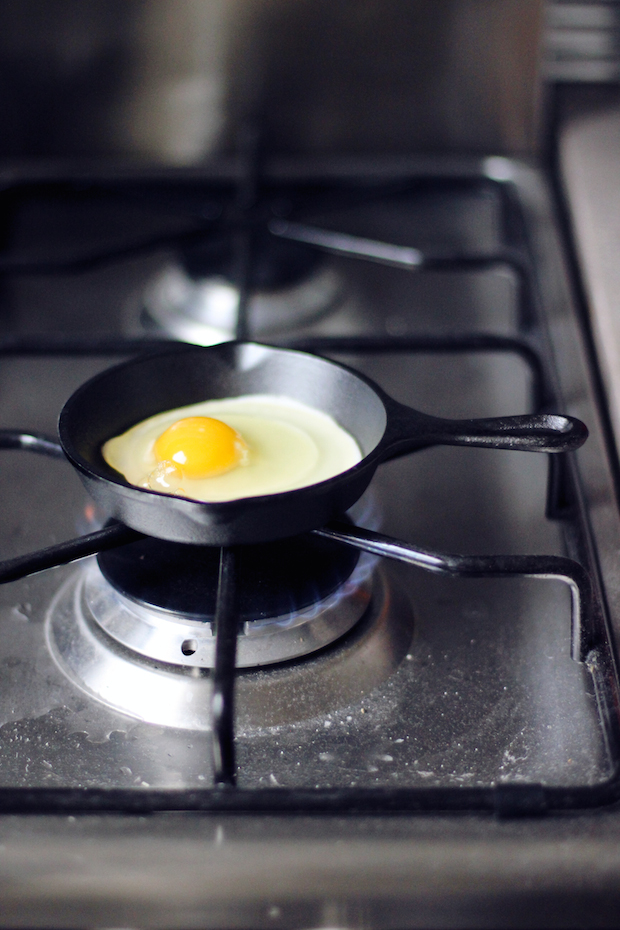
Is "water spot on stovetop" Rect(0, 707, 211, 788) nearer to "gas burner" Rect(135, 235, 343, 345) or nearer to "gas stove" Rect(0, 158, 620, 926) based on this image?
"gas stove" Rect(0, 158, 620, 926)

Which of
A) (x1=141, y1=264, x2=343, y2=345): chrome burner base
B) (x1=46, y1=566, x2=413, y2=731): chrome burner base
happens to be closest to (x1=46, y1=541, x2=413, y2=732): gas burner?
(x1=46, y1=566, x2=413, y2=731): chrome burner base

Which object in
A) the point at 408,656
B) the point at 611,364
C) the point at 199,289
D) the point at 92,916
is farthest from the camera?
the point at 199,289

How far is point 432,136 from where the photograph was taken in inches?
36.4

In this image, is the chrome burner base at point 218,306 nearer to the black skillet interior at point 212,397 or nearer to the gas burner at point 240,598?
the black skillet interior at point 212,397

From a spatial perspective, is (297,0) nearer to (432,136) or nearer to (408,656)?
(432,136)

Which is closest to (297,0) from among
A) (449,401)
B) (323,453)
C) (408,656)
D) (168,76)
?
(168,76)

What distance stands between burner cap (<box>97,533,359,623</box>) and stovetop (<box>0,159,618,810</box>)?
0.09 feet

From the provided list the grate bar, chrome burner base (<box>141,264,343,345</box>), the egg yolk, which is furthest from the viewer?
chrome burner base (<box>141,264,343,345</box>)

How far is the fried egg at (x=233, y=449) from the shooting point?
1.54 ft

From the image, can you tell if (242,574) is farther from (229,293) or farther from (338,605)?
(229,293)

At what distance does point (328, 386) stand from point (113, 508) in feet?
0.52

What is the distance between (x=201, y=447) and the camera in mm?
469

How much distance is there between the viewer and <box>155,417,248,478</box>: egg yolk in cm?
47

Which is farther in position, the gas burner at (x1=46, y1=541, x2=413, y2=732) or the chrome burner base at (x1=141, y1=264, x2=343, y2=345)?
the chrome burner base at (x1=141, y1=264, x2=343, y2=345)
